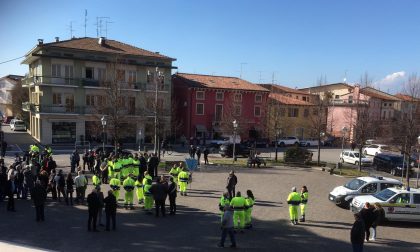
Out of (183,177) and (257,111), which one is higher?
(257,111)

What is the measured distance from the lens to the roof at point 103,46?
40422 mm

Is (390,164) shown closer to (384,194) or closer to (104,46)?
(384,194)

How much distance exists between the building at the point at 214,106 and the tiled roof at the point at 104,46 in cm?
640

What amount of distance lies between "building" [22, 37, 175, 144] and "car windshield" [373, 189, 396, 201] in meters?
24.9

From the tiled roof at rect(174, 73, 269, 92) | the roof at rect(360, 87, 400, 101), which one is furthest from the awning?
the roof at rect(360, 87, 400, 101)

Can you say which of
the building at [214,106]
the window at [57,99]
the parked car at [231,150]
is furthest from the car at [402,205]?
the window at [57,99]

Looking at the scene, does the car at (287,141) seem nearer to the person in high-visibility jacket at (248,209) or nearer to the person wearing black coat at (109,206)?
the person in high-visibility jacket at (248,209)

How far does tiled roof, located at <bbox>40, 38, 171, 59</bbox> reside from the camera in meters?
40.6

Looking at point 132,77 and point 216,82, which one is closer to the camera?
point 132,77

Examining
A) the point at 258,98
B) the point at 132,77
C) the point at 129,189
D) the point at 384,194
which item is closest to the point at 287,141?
the point at 258,98

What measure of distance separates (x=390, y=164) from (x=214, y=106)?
2449 centimetres

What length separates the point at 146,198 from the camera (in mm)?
14727

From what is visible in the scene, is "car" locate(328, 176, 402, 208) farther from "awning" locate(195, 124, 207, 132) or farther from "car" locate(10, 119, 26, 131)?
"car" locate(10, 119, 26, 131)

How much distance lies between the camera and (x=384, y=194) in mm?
15617
